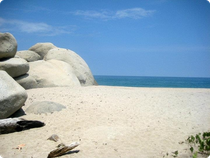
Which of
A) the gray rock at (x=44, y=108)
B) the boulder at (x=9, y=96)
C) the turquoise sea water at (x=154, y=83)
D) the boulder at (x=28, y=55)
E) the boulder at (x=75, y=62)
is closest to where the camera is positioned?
the boulder at (x=9, y=96)

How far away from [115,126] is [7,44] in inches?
318

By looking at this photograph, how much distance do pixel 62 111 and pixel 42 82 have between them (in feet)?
20.7

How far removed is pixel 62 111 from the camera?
9094 millimetres

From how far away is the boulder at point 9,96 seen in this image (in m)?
7.81

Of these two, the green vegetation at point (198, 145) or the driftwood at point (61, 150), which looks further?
the green vegetation at point (198, 145)

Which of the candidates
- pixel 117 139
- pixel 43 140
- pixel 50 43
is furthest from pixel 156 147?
pixel 50 43

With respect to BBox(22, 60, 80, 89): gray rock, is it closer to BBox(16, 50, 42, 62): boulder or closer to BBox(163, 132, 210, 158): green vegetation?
BBox(16, 50, 42, 62): boulder

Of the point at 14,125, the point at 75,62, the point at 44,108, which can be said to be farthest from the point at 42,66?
the point at 14,125

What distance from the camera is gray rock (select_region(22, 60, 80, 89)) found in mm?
14352

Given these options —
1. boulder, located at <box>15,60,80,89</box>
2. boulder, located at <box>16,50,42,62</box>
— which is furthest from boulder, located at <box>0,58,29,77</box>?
boulder, located at <box>16,50,42,62</box>

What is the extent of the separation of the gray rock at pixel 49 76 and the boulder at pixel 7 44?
67.6 inches

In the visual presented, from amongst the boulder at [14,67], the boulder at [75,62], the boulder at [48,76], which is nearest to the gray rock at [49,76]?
the boulder at [48,76]

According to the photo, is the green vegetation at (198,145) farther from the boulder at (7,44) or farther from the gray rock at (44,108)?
the boulder at (7,44)

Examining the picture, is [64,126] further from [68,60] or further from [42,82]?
[68,60]
